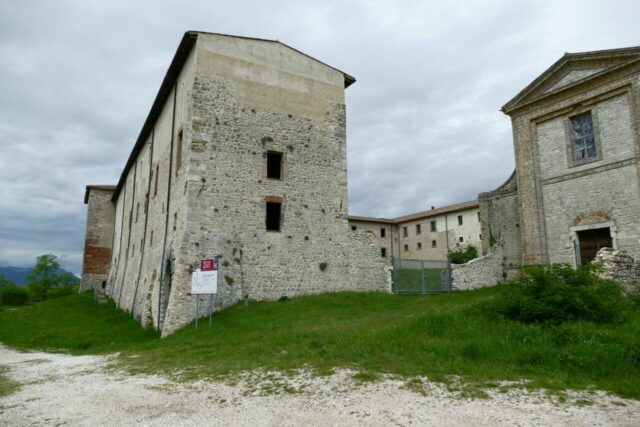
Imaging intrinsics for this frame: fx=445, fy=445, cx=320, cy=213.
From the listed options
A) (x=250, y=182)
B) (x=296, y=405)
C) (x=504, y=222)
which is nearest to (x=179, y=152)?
(x=250, y=182)

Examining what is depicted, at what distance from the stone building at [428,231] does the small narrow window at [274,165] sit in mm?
20972

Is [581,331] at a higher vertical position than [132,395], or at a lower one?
higher

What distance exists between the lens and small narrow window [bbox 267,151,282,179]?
17.9 m

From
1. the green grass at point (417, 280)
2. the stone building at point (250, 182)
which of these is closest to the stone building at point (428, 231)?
the green grass at point (417, 280)

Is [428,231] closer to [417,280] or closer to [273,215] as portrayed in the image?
[417,280]

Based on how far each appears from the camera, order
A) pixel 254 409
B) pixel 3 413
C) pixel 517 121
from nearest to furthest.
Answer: pixel 254 409
pixel 3 413
pixel 517 121

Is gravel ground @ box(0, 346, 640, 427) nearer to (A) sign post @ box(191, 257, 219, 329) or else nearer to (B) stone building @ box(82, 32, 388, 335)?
(A) sign post @ box(191, 257, 219, 329)

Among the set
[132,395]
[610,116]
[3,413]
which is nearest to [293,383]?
[132,395]

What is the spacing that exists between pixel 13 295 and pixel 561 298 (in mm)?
48414

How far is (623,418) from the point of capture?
4.75 meters

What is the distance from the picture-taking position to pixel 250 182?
16.7 metres

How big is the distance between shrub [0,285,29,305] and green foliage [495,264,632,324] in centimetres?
4712

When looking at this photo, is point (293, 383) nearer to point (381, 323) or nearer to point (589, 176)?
point (381, 323)

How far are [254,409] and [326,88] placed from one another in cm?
1585
